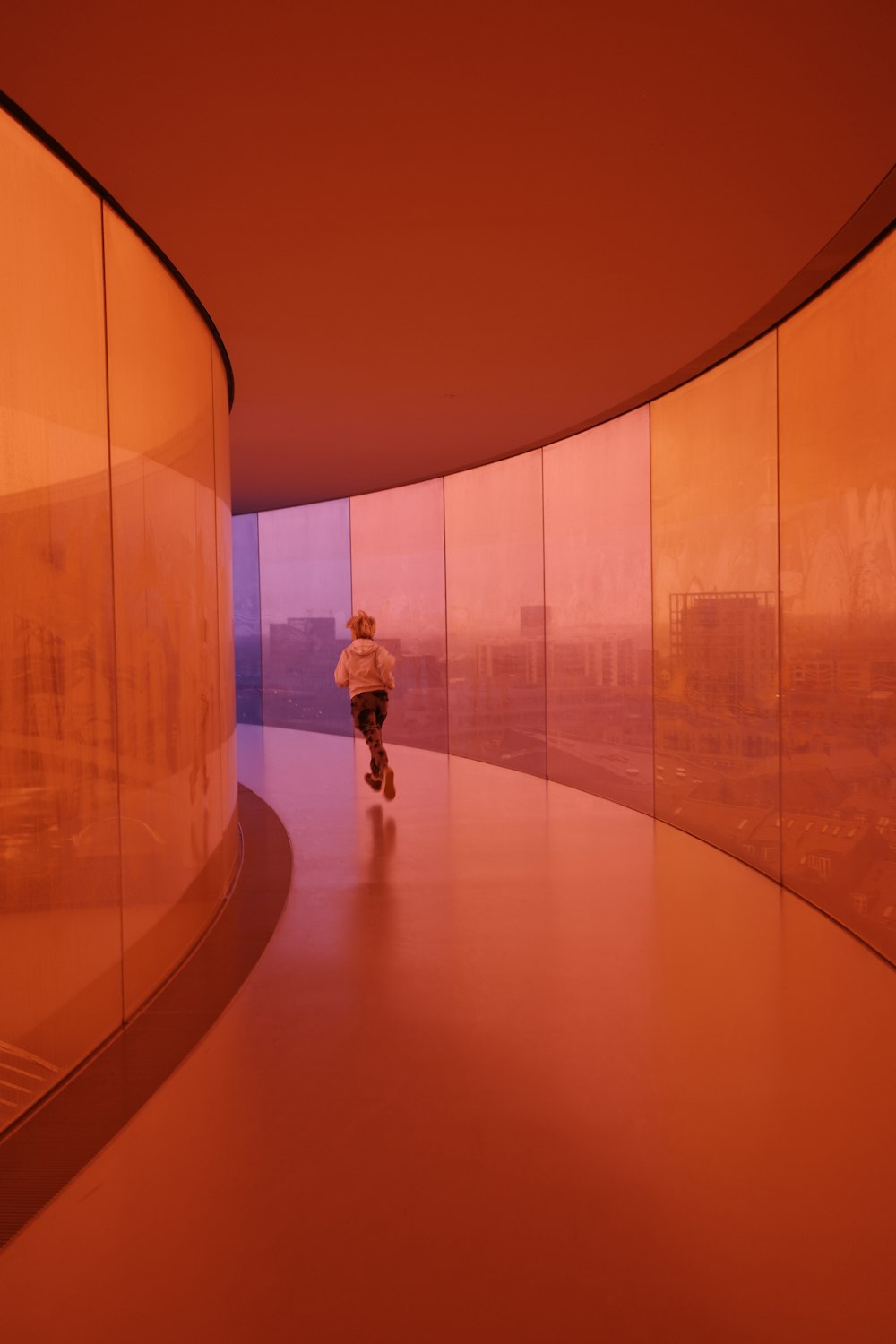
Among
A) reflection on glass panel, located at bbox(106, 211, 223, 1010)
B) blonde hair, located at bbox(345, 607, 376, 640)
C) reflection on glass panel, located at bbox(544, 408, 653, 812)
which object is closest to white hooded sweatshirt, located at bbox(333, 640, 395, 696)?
blonde hair, located at bbox(345, 607, 376, 640)

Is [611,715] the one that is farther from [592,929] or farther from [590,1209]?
[590,1209]

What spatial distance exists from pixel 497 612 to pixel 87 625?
25.9 ft

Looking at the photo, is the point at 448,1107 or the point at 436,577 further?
the point at 436,577

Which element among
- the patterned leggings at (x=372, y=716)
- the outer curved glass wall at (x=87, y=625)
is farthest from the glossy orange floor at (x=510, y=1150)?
the patterned leggings at (x=372, y=716)

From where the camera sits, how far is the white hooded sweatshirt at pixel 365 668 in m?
8.51

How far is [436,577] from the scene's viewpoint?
1227 centimetres

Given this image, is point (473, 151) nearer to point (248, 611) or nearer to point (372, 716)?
point (372, 716)

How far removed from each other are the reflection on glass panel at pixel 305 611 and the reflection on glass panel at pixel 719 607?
24.3ft

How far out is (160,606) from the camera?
169 inches

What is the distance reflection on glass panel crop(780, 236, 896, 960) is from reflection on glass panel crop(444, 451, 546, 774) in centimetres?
485

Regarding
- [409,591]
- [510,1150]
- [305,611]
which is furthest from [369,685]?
[305,611]

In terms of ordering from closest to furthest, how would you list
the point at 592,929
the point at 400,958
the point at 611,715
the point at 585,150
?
1. the point at 585,150
2. the point at 400,958
3. the point at 592,929
4. the point at 611,715

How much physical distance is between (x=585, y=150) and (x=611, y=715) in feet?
18.6

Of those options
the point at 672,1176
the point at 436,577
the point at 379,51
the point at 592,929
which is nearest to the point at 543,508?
the point at 436,577
